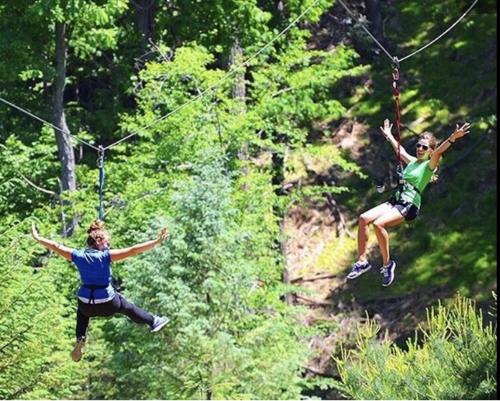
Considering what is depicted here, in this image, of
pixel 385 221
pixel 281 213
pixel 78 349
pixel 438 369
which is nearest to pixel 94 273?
pixel 78 349

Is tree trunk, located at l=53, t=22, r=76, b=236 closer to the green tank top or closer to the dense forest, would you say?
the dense forest

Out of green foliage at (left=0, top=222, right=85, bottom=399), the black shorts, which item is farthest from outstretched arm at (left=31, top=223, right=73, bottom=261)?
green foliage at (left=0, top=222, right=85, bottom=399)

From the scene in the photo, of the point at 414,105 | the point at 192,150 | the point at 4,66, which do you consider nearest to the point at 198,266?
the point at 192,150

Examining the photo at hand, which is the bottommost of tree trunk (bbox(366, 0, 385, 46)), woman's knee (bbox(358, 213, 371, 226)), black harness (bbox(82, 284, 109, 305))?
black harness (bbox(82, 284, 109, 305))

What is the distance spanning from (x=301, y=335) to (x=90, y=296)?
11237mm

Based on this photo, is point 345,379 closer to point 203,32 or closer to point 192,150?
point 192,150

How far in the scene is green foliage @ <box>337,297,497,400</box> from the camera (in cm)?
1723

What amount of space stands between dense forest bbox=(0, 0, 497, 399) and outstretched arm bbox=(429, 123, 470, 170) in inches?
141

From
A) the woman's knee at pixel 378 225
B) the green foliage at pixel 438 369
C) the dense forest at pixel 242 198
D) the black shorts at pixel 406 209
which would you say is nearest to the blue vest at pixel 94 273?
the woman's knee at pixel 378 225

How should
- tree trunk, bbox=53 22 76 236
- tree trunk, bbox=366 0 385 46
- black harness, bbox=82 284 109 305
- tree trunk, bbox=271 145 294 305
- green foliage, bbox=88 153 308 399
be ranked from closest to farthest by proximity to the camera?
black harness, bbox=82 284 109 305
green foliage, bbox=88 153 308 399
tree trunk, bbox=53 22 76 236
tree trunk, bbox=271 145 294 305
tree trunk, bbox=366 0 385 46

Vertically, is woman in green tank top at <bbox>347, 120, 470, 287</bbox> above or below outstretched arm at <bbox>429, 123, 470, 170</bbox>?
below

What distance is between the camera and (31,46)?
75.3 feet

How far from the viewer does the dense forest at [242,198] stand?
18.6 meters

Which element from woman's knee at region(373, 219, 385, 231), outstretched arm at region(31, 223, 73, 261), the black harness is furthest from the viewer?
woman's knee at region(373, 219, 385, 231)
